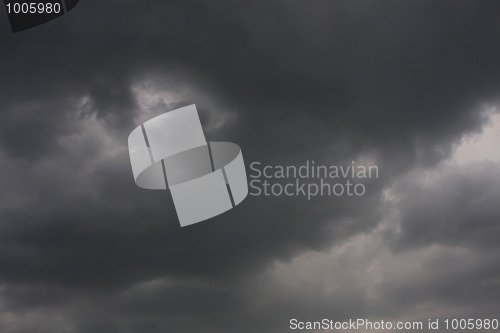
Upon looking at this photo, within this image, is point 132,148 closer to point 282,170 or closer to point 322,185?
point 282,170

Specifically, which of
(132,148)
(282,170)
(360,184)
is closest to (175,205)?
(132,148)

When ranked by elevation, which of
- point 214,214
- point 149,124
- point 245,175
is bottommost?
point 214,214

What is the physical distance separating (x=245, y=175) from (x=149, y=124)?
11.7 feet

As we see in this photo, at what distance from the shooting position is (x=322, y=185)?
21.0 m

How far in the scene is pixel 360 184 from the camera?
2106cm

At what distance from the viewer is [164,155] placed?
20750 mm

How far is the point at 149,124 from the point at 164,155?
3.70ft

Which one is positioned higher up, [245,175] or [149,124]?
[149,124]

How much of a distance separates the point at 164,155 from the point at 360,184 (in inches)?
259

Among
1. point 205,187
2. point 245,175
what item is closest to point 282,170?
point 245,175

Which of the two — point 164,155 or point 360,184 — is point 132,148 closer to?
point 164,155

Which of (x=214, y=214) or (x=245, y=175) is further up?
(x=245, y=175)

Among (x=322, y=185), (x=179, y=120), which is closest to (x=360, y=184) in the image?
(x=322, y=185)

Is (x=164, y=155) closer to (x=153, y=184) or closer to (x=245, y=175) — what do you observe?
(x=153, y=184)
